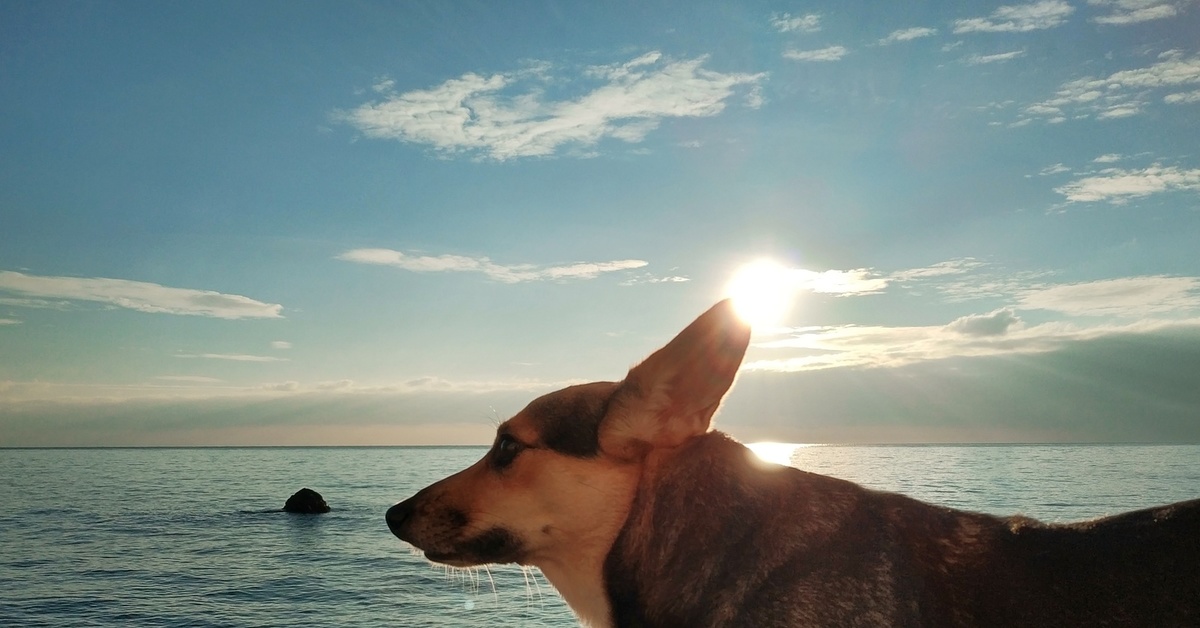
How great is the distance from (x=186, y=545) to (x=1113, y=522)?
5220 centimetres

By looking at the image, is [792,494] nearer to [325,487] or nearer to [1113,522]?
[1113,522]

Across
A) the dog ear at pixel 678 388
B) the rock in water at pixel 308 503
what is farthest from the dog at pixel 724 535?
the rock in water at pixel 308 503

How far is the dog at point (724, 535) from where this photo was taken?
3.77 m

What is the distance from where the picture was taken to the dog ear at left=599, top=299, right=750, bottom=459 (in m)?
4.51

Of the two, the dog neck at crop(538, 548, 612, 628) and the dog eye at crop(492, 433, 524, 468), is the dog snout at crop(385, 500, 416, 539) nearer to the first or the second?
the dog eye at crop(492, 433, 524, 468)

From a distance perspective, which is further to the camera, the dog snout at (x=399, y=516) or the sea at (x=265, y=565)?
the sea at (x=265, y=565)

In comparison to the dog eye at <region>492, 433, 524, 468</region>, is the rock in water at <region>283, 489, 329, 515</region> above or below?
below

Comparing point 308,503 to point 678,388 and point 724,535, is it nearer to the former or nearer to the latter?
point 678,388

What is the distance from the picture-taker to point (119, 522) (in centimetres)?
6209

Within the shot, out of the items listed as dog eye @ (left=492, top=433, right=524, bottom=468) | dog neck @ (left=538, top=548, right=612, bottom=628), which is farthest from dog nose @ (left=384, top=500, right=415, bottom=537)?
dog neck @ (left=538, top=548, right=612, bottom=628)

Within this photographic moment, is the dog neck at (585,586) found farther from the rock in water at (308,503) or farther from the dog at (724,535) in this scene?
the rock in water at (308,503)

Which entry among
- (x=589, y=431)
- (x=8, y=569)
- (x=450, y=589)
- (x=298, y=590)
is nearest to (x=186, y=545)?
(x=8, y=569)

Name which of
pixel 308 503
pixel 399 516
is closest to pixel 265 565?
pixel 308 503

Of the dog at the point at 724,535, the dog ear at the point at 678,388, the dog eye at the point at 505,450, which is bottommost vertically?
the dog at the point at 724,535
